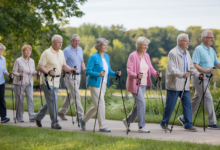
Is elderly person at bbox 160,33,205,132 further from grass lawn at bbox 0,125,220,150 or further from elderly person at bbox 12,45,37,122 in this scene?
elderly person at bbox 12,45,37,122

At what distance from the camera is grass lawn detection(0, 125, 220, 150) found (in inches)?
191

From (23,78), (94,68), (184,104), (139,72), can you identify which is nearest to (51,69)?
(94,68)

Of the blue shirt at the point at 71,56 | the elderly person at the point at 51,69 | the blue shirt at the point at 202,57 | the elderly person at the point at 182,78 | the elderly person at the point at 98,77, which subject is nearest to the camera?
the elderly person at the point at 98,77

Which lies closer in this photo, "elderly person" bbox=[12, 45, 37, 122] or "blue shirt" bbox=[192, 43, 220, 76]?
"blue shirt" bbox=[192, 43, 220, 76]

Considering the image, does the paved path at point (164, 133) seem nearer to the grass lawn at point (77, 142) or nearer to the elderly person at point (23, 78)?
the elderly person at point (23, 78)

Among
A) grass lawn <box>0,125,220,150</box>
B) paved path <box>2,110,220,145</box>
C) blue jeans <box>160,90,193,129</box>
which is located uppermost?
blue jeans <box>160,90,193,129</box>

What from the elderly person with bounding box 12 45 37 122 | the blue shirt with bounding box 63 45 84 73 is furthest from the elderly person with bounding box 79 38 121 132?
the elderly person with bounding box 12 45 37 122

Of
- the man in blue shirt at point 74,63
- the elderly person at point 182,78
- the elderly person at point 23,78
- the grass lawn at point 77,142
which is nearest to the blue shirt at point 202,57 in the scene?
the elderly person at point 182,78

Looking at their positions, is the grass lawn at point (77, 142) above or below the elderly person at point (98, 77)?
below

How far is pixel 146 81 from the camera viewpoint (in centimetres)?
664

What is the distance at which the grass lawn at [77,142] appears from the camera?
4.84 meters

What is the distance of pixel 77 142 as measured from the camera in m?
5.22

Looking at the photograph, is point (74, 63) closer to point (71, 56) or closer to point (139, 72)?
point (71, 56)

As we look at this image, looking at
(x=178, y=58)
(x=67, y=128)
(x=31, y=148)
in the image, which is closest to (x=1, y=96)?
(x=67, y=128)
